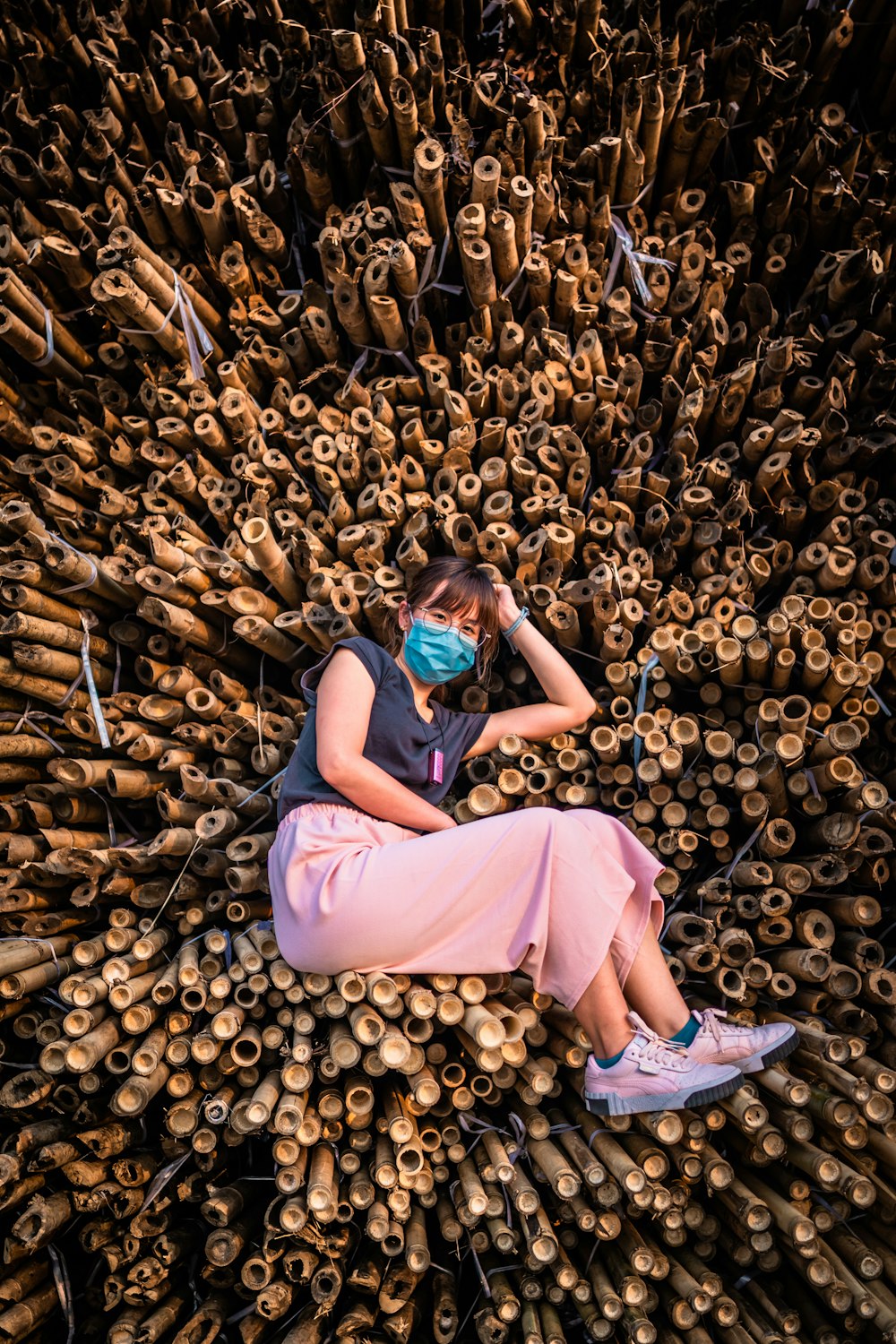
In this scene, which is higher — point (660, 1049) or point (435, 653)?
point (435, 653)

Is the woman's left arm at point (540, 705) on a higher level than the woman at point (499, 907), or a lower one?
higher

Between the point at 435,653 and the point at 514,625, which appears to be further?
the point at 514,625

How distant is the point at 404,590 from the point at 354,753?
64cm

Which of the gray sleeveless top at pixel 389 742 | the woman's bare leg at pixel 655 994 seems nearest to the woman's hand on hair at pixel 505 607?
the gray sleeveless top at pixel 389 742

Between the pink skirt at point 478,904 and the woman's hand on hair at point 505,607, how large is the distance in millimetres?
632

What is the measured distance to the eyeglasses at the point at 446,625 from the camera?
2311mm

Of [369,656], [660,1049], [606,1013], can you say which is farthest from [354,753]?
[660,1049]

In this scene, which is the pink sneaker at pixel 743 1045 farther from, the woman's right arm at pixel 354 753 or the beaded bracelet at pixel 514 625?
the beaded bracelet at pixel 514 625

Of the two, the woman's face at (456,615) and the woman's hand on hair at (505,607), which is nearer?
the woman's face at (456,615)

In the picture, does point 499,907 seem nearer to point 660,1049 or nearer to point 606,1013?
point 606,1013

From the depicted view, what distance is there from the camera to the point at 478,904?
206 cm

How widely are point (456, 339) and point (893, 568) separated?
165cm

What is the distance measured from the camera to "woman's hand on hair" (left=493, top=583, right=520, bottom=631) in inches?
97.6

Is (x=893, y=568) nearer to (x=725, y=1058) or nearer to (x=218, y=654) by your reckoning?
(x=725, y=1058)
